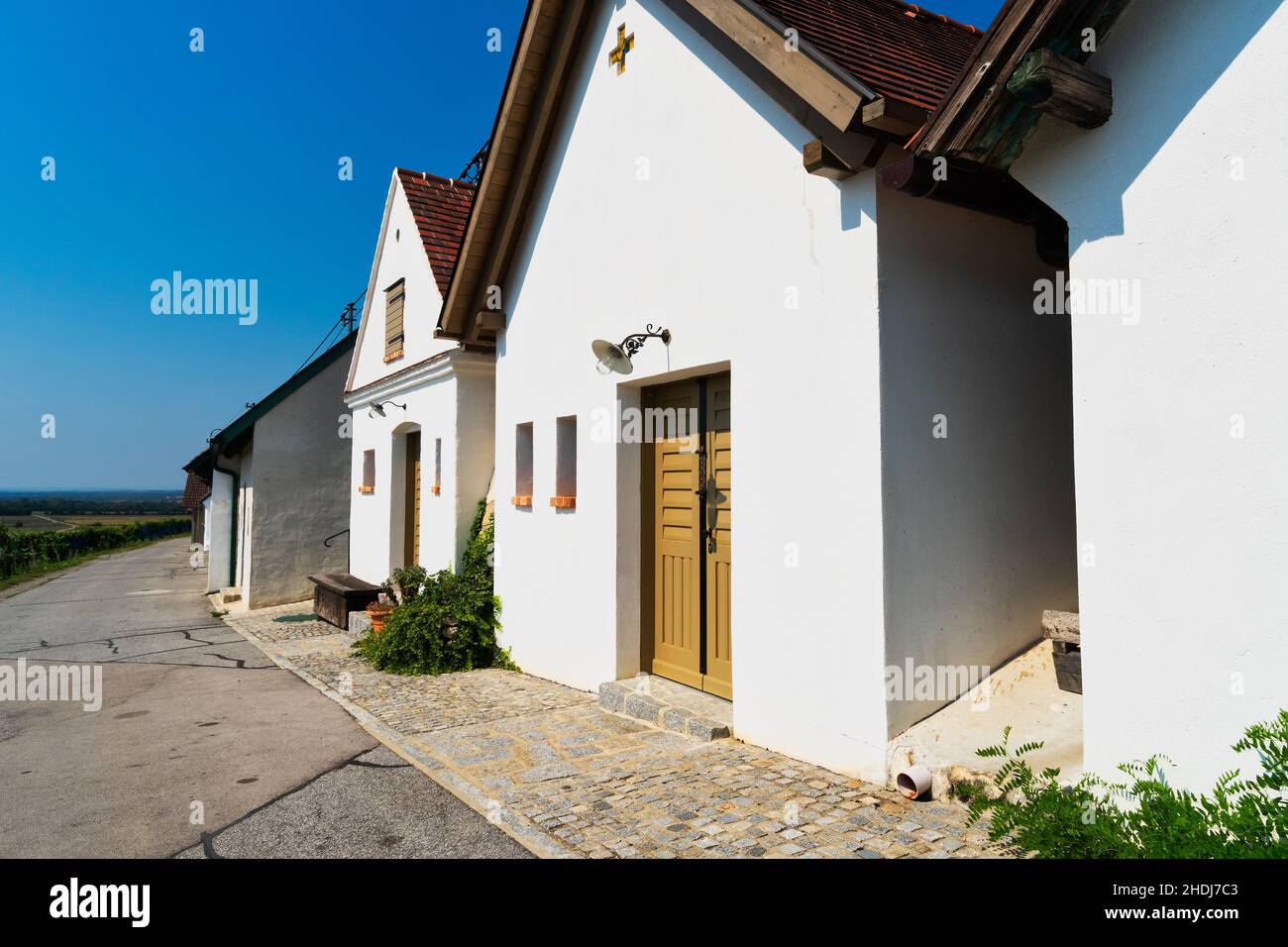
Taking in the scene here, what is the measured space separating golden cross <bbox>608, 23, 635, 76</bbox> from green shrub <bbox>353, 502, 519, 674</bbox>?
5.07 meters

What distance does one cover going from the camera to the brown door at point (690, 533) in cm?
606

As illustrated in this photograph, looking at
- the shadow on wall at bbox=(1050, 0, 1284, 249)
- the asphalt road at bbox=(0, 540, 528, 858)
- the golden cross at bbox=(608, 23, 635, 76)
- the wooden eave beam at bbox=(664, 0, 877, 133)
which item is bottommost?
the asphalt road at bbox=(0, 540, 528, 858)

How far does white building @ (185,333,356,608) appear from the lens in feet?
47.1

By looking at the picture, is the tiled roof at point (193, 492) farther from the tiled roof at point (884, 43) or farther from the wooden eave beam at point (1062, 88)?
the wooden eave beam at point (1062, 88)

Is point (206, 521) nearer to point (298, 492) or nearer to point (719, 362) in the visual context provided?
point (298, 492)

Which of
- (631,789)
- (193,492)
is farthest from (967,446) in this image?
(193,492)

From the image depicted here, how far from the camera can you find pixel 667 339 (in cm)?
620

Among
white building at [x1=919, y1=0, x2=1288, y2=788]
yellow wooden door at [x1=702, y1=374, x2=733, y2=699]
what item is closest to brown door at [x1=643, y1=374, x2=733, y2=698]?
yellow wooden door at [x1=702, y1=374, x2=733, y2=699]

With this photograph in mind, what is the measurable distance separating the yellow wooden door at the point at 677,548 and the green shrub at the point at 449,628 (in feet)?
7.71

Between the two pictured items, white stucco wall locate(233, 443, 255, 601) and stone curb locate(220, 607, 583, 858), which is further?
white stucco wall locate(233, 443, 255, 601)

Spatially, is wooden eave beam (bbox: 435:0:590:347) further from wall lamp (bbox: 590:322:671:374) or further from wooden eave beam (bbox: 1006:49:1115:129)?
wooden eave beam (bbox: 1006:49:1115:129)

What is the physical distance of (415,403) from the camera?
432 inches
